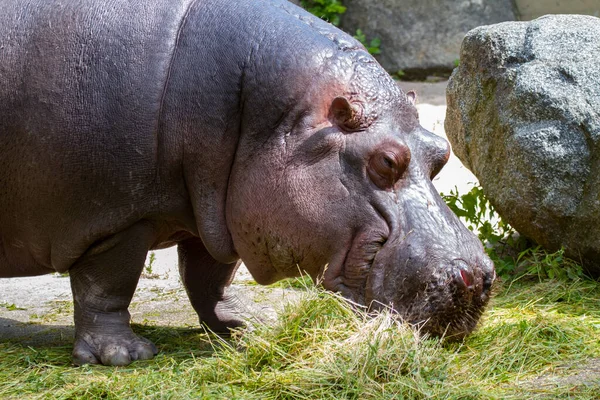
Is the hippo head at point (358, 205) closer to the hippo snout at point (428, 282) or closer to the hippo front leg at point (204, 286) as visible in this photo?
the hippo snout at point (428, 282)

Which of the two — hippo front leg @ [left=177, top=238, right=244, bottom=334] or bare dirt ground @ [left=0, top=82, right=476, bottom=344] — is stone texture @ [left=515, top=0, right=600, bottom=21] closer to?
bare dirt ground @ [left=0, top=82, right=476, bottom=344]

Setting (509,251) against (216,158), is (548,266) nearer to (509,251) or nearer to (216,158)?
(509,251)

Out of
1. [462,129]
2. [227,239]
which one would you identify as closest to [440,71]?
[462,129]

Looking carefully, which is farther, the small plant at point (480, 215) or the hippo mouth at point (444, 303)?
the small plant at point (480, 215)

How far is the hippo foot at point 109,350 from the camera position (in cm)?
421

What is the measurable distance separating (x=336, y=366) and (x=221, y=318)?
157 centimetres

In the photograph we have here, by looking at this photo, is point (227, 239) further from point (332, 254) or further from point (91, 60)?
point (91, 60)

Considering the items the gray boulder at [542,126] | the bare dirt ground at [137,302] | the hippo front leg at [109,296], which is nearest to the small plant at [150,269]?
the bare dirt ground at [137,302]

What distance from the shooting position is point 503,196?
576 cm

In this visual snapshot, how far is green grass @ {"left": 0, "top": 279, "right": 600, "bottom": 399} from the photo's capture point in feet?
11.5

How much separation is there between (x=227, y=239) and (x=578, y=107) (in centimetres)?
232

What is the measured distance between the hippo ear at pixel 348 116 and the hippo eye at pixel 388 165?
148 mm

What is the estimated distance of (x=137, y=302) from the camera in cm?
567

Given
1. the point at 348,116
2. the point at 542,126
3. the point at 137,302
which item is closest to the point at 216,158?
the point at 348,116
